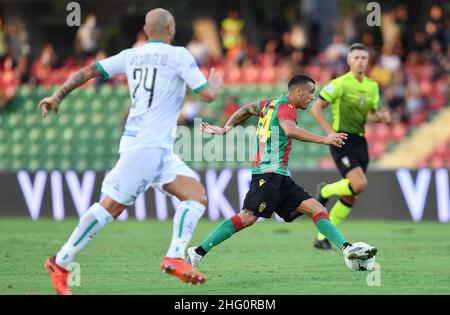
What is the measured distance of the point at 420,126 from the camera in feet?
74.3

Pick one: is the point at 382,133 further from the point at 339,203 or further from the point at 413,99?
the point at 339,203

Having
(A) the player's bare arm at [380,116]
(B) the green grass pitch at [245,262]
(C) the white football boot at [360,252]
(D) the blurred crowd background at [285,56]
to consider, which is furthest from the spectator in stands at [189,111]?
(C) the white football boot at [360,252]

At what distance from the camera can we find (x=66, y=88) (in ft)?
28.0

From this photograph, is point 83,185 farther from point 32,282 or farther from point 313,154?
point 32,282

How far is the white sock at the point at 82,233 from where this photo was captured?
8305 mm

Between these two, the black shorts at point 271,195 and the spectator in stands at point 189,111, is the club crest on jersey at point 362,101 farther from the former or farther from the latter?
the spectator in stands at point 189,111

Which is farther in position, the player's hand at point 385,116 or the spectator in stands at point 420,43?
the spectator in stands at point 420,43

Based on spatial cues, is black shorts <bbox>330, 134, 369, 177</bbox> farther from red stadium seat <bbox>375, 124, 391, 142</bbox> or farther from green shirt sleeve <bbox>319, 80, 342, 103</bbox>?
red stadium seat <bbox>375, 124, 391, 142</bbox>

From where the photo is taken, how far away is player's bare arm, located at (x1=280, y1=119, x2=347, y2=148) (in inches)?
358

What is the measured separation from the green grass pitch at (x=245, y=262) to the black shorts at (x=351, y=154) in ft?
3.66

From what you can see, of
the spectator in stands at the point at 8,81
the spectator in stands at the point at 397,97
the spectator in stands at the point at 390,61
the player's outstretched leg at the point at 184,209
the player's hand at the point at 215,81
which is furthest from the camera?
the spectator in stands at the point at 8,81

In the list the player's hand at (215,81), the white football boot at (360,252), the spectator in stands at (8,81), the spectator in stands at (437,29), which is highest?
the spectator in stands at (437,29)

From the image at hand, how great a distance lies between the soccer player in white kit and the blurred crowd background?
1307 cm

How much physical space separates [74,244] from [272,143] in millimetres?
2518
